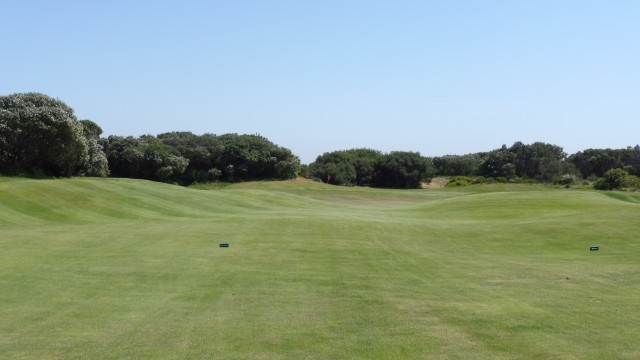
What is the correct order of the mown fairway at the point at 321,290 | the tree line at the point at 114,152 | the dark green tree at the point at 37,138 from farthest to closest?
the tree line at the point at 114,152 → the dark green tree at the point at 37,138 → the mown fairway at the point at 321,290

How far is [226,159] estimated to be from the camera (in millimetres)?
100125

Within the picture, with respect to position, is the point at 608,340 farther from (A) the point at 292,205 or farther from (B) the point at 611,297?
(A) the point at 292,205

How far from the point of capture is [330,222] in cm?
3094

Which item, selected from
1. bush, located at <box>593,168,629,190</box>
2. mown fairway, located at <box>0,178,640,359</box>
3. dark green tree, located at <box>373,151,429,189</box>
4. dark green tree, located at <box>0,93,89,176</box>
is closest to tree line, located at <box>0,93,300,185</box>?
dark green tree, located at <box>0,93,89,176</box>

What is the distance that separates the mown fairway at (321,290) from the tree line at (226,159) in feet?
72.1

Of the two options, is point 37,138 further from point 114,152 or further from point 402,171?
point 402,171

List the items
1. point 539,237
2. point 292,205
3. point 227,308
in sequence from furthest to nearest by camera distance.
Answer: point 292,205 → point 539,237 → point 227,308

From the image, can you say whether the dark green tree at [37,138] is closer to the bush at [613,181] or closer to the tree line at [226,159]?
the tree line at [226,159]

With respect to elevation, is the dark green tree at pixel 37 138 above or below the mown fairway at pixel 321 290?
above

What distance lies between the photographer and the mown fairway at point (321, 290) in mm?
9719

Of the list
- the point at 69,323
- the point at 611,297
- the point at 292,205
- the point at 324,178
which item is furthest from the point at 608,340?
→ the point at 324,178

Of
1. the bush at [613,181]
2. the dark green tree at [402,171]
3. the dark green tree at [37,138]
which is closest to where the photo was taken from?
the dark green tree at [37,138]

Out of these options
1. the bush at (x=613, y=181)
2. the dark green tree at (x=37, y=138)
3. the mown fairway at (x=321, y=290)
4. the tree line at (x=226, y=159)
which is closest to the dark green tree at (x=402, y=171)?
the tree line at (x=226, y=159)

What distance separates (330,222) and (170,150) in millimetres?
64853
